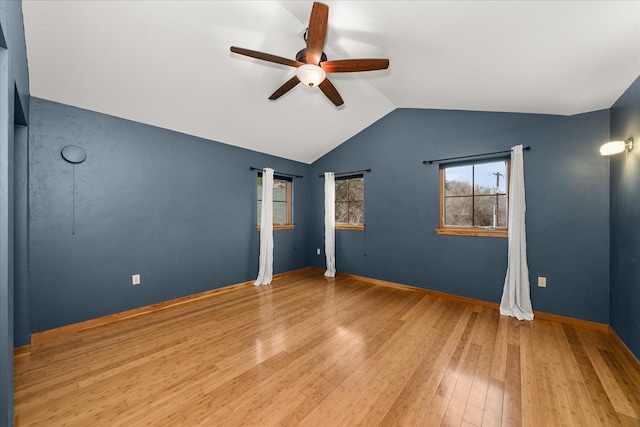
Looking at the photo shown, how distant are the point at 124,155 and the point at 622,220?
5.09 metres

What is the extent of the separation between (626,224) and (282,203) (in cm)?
435

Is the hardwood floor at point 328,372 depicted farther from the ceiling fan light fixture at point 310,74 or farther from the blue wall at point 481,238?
the ceiling fan light fixture at point 310,74

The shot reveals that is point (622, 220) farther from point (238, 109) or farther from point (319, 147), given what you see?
point (238, 109)

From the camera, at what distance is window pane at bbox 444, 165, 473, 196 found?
3.37 meters

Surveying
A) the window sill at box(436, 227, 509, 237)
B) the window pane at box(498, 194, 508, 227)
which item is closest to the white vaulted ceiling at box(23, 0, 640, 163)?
the window pane at box(498, 194, 508, 227)

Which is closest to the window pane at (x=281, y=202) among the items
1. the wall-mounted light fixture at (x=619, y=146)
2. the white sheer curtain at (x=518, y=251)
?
the white sheer curtain at (x=518, y=251)

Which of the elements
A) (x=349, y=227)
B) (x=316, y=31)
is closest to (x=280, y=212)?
(x=349, y=227)

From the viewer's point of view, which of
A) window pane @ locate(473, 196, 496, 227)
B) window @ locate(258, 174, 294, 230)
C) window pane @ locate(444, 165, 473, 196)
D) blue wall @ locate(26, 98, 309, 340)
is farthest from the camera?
window @ locate(258, 174, 294, 230)

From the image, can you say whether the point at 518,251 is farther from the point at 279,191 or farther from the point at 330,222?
the point at 279,191

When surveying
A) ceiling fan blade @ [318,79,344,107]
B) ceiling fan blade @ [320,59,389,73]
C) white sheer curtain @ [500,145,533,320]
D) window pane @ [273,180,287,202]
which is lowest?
white sheer curtain @ [500,145,533,320]

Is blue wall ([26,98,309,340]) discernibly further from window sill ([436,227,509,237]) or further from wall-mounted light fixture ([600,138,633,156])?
wall-mounted light fixture ([600,138,633,156])

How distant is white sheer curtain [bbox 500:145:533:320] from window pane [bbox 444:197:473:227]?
54 cm

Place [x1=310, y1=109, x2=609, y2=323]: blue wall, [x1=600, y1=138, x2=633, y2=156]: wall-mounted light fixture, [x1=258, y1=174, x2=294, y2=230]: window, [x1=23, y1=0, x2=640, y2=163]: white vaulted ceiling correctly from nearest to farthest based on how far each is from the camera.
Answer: [x1=23, y1=0, x2=640, y2=163]: white vaulted ceiling → [x1=600, y1=138, x2=633, y2=156]: wall-mounted light fixture → [x1=310, y1=109, x2=609, y2=323]: blue wall → [x1=258, y1=174, x2=294, y2=230]: window

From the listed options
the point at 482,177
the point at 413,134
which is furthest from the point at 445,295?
the point at 413,134
